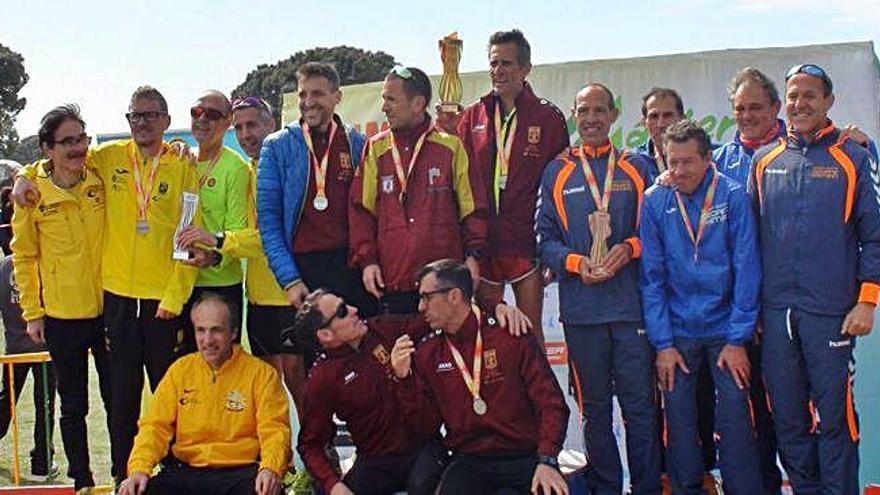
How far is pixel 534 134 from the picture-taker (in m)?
4.56

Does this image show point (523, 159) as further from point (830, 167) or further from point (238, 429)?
point (238, 429)

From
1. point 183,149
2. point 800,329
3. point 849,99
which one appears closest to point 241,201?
point 183,149

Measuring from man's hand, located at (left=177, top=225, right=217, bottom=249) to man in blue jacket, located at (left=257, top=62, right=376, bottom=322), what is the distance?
259 millimetres

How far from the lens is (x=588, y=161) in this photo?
4355 mm

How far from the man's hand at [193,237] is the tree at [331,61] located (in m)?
23.3

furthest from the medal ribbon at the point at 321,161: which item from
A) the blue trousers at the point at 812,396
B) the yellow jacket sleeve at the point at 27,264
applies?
the blue trousers at the point at 812,396

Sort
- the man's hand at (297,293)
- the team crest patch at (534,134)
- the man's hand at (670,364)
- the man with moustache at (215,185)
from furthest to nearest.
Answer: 1. the man with moustache at (215,185)
2. the team crest patch at (534,134)
3. the man's hand at (297,293)
4. the man's hand at (670,364)

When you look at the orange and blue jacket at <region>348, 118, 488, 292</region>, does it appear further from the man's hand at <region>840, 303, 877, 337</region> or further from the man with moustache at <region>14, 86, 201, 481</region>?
the man's hand at <region>840, 303, 877, 337</region>

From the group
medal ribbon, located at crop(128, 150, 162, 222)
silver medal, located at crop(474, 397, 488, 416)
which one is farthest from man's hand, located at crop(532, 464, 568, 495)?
medal ribbon, located at crop(128, 150, 162, 222)

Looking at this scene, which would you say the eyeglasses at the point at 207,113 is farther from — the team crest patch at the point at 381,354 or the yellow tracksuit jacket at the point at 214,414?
the team crest patch at the point at 381,354

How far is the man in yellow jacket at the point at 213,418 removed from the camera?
4406 millimetres

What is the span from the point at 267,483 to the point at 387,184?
147 cm

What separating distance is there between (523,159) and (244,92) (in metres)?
28.0

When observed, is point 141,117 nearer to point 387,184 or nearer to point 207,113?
point 207,113
